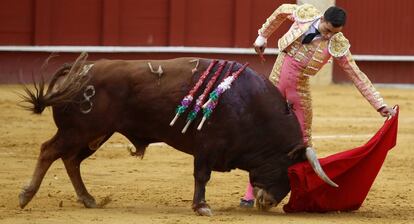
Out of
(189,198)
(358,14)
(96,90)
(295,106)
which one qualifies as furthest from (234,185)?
(358,14)

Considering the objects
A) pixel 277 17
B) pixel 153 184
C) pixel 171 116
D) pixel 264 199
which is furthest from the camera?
pixel 153 184

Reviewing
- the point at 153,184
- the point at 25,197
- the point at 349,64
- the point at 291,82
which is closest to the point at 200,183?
the point at 291,82

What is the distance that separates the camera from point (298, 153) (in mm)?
6152

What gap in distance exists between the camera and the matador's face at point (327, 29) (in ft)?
20.1

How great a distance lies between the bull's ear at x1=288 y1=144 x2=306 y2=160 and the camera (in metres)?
6.12

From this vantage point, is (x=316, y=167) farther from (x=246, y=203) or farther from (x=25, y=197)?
(x=25, y=197)

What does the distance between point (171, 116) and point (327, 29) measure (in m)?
0.96

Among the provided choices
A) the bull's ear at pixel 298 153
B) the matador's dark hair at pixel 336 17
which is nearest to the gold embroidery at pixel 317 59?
the matador's dark hair at pixel 336 17

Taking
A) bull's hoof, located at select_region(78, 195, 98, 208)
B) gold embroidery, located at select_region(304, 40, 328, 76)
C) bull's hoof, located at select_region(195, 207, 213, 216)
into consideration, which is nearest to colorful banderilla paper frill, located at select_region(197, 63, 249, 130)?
bull's hoof, located at select_region(195, 207, 213, 216)

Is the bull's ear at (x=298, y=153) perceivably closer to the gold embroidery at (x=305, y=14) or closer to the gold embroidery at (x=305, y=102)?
the gold embroidery at (x=305, y=102)

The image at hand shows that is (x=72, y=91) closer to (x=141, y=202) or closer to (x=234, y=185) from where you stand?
(x=141, y=202)

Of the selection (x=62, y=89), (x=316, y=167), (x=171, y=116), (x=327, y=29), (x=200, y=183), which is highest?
(x=327, y=29)

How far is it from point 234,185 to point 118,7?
6.50 meters

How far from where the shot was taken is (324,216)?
245 inches
